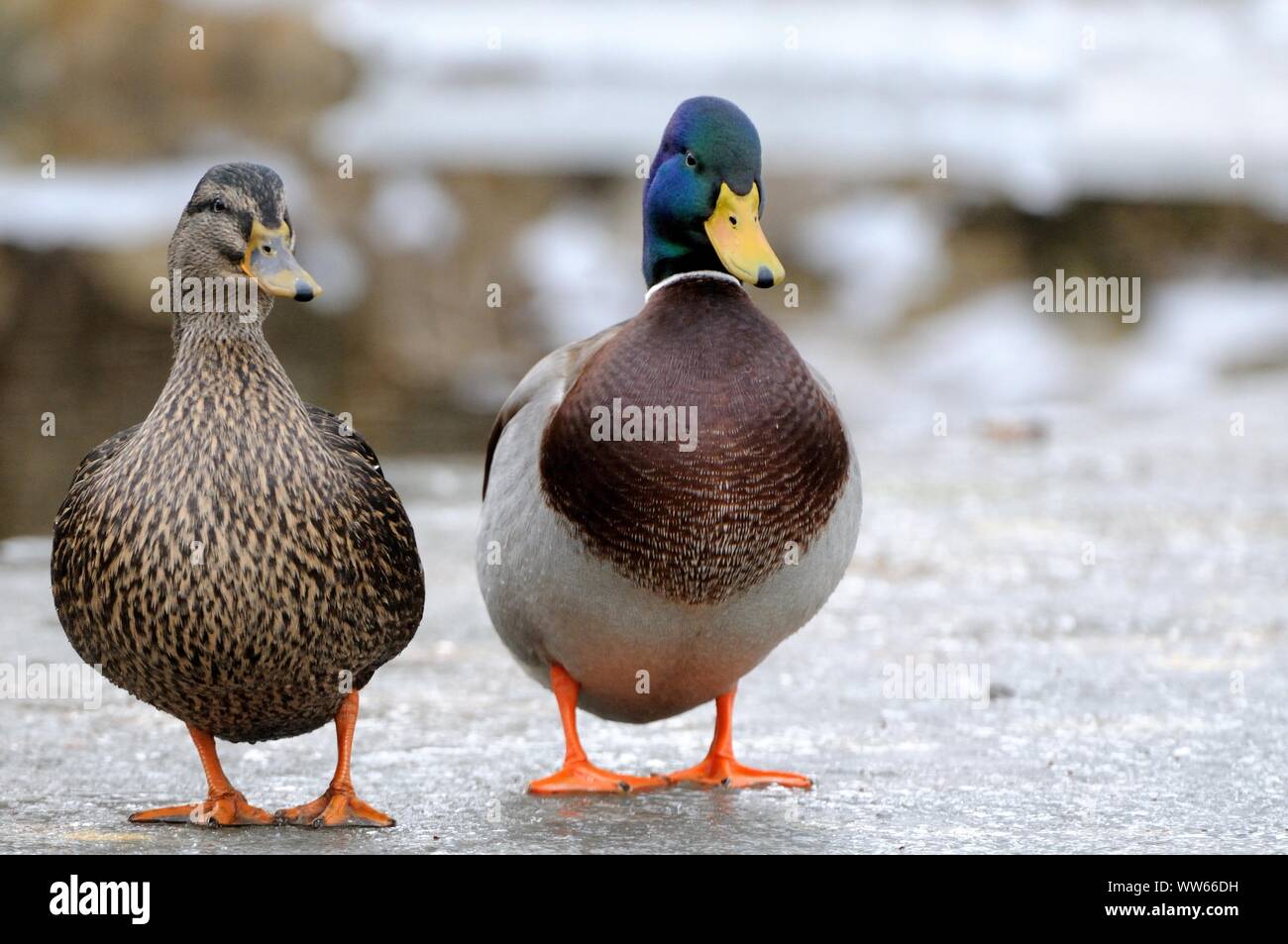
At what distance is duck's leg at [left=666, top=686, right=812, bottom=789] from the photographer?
12.7 feet

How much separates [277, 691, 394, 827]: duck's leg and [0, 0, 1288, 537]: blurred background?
384cm

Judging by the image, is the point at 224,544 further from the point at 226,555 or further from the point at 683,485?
the point at 683,485

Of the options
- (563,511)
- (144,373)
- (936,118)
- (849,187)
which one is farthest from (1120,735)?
(936,118)

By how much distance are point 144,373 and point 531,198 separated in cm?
454

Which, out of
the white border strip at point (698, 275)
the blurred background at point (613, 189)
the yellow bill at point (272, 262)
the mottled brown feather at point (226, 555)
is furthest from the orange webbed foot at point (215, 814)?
the blurred background at point (613, 189)

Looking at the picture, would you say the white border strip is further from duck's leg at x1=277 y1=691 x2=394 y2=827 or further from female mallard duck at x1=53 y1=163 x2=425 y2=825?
duck's leg at x1=277 y1=691 x2=394 y2=827

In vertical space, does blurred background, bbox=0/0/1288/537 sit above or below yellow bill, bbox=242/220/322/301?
above

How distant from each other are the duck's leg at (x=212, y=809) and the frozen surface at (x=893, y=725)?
0.05m

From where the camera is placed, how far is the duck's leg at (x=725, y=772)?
387cm

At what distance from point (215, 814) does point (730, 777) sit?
1.07 m

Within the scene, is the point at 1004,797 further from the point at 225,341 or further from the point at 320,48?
the point at 320,48

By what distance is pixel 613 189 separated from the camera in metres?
14.8

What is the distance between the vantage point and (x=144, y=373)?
440 inches

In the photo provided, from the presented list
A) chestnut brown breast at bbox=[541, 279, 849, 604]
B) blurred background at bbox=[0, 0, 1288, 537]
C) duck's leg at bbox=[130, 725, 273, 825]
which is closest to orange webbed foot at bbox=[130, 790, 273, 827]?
duck's leg at bbox=[130, 725, 273, 825]
